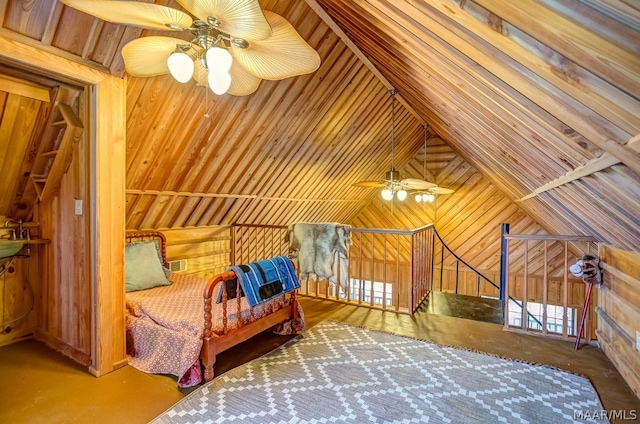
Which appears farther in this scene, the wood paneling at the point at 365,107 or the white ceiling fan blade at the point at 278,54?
the white ceiling fan blade at the point at 278,54

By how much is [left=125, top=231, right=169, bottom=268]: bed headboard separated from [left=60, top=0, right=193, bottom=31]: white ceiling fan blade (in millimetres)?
2850

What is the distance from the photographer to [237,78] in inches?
87.4

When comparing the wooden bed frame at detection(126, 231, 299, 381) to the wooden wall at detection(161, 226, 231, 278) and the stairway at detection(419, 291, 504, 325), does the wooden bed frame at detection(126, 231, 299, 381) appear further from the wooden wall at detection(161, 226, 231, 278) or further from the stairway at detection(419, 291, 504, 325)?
the stairway at detection(419, 291, 504, 325)

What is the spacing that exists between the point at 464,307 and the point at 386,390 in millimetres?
2560

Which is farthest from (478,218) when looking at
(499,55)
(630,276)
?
(499,55)

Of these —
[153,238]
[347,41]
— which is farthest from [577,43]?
[153,238]

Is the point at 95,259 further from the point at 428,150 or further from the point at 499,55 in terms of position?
the point at 428,150

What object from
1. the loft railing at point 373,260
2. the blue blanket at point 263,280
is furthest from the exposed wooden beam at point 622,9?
the loft railing at point 373,260

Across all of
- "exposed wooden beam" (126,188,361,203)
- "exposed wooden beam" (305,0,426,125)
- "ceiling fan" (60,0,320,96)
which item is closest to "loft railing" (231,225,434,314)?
"exposed wooden beam" (126,188,361,203)

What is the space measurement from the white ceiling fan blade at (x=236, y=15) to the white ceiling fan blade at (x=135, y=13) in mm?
110

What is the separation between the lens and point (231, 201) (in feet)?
15.8

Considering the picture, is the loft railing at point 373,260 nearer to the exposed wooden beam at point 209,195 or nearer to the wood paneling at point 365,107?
the wood paneling at point 365,107

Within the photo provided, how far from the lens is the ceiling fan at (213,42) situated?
1.37m

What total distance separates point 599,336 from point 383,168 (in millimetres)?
5112
